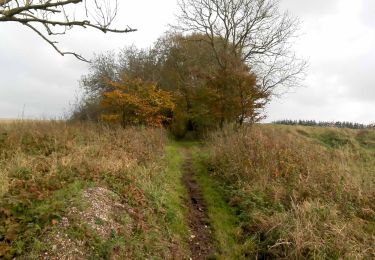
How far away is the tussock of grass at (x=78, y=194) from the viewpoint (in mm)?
5504

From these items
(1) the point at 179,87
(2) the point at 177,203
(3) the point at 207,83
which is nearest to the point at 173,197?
(2) the point at 177,203

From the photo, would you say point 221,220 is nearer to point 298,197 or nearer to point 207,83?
point 298,197

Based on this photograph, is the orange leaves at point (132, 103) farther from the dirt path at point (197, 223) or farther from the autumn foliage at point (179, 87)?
the dirt path at point (197, 223)

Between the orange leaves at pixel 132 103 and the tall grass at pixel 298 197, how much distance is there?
35.3ft

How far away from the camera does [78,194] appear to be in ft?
21.7

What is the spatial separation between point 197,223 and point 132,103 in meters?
15.3

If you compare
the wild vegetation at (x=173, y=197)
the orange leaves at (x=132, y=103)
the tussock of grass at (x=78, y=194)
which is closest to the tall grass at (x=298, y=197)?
the wild vegetation at (x=173, y=197)

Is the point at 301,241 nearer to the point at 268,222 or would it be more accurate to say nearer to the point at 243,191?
the point at 268,222

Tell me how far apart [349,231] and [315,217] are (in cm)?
61

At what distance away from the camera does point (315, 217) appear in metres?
6.64

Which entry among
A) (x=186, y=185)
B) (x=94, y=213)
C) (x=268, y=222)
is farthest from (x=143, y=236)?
(x=186, y=185)

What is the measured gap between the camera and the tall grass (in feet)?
20.0

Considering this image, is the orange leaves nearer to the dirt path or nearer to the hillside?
the hillside

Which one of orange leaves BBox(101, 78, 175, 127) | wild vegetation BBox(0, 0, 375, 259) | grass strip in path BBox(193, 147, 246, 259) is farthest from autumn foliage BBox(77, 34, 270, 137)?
grass strip in path BBox(193, 147, 246, 259)
